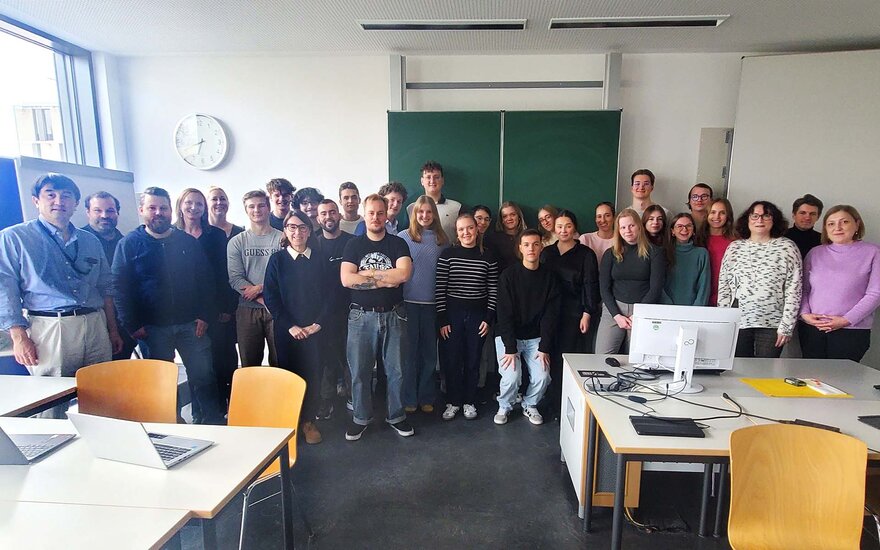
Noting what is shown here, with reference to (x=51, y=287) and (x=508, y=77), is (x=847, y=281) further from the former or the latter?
(x=51, y=287)

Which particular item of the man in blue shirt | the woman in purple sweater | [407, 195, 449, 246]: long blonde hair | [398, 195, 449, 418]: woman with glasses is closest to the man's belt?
the man in blue shirt

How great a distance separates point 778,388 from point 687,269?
123 centimetres

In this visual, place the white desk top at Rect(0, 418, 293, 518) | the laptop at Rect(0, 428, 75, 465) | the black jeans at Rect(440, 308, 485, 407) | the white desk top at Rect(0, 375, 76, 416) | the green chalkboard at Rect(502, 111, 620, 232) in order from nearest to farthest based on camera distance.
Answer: the white desk top at Rect(0, 418, 293, 518)
the laptop at Rect(0, 428, 75, 465)
the white desk top at Rect(0, 375, 76, 416)
the black jeans at Rect(440, 308, 485, 407)
the green chalkboard at Rect(502, 111, 620, 232)

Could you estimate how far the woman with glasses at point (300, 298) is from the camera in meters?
2.78

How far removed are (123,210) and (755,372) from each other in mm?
5197

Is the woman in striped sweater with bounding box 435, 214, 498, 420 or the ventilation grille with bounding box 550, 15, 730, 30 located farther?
the ventilation grille with bounding box 550, 15, 730, 30

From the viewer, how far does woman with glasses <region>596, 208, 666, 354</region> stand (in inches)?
118

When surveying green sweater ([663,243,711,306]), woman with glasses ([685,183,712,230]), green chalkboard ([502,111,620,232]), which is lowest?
green sweater ([663,243,711,306])

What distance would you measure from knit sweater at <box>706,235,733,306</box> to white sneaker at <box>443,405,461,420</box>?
2.15 meters

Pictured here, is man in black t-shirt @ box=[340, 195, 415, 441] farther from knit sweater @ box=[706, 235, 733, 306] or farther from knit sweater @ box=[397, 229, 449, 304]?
knit sweater @ box=[706, 235, 733, 306]

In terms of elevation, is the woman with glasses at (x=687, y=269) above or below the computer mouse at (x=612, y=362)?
above

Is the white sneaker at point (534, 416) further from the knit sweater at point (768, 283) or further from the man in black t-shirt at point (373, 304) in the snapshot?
the knit sweater at point (768, 283)

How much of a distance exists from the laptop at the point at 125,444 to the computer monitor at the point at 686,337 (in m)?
2.03

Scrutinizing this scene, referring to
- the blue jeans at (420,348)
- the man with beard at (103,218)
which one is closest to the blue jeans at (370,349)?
the blue jeans at (420,348)
